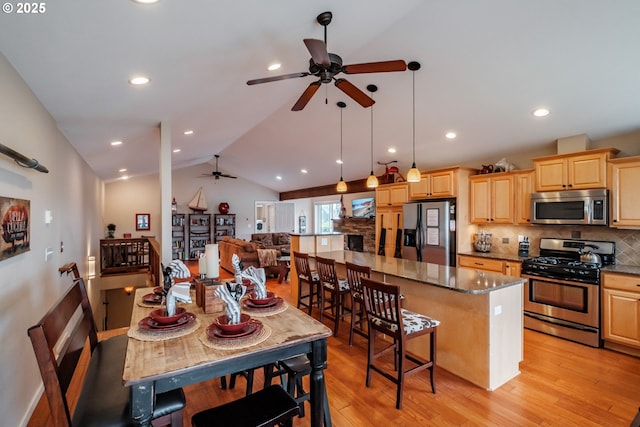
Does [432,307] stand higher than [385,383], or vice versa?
[432,307]

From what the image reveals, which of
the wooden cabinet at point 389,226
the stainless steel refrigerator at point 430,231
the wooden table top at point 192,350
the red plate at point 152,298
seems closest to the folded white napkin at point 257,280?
the wooden table top at point 192,350

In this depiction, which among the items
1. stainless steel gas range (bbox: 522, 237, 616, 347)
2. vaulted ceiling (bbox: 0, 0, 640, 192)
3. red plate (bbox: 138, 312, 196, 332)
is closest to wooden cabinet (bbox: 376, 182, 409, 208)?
vaulted ceiling (bbox: 0, 0, 640, 192)

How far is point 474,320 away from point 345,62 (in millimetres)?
3066

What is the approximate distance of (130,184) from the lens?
9.20 meters

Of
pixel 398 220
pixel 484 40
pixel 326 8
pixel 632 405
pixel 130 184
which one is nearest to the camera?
pixel 326 8

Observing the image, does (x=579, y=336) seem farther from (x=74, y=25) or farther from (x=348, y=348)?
(x=74, y=25)

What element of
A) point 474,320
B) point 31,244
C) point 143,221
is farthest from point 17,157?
point 143,221

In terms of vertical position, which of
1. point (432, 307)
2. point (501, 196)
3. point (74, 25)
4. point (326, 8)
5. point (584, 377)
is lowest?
point (584, 377)

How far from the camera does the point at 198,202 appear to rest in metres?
10.1

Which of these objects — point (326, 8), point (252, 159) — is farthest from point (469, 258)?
point (252, 159)

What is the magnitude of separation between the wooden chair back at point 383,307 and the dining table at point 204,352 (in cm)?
76

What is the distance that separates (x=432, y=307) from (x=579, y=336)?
6.63 ft

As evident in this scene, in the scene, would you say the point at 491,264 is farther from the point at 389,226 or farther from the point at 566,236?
the point at 389,226

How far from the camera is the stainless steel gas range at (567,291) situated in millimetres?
3385
